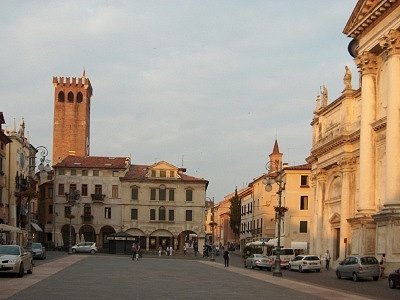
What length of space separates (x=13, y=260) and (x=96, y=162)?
2817 inches

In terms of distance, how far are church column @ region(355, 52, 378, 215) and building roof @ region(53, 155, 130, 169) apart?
6178 centimetres

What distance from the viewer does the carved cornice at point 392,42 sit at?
39.2 meters

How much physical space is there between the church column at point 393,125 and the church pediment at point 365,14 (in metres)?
1.97

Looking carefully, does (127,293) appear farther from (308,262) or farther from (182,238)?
(182,238)

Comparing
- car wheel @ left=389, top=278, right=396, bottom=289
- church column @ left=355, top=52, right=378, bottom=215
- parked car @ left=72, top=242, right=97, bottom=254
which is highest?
church column @ left=355, top=52, right=378, bottom=215

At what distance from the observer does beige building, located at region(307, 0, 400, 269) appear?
1526 inches

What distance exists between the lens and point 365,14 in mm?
43688

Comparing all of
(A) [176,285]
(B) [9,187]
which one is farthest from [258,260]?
(B) [9,187]

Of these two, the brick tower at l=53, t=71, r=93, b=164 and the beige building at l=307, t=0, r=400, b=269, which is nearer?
the beige building at l=307, t=0, r=400, b=269

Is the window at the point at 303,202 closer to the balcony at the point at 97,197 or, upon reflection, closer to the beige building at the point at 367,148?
the beige building at the point at 367,148

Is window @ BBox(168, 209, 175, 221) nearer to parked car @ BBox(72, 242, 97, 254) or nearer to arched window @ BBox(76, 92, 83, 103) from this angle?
parked car @ BBox(72, 242, 97, 254)

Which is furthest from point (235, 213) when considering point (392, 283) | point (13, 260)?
point (13, 260)

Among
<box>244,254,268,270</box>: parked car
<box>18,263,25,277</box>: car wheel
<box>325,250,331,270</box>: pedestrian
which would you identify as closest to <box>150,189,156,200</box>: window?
<box>244,254,268,270</box>: parked car

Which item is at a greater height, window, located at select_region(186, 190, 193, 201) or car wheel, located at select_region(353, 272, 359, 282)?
window, located at select_region(186, 190, 193, 201)
